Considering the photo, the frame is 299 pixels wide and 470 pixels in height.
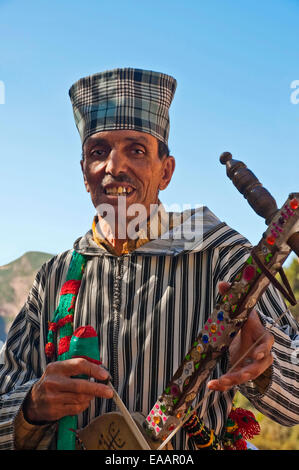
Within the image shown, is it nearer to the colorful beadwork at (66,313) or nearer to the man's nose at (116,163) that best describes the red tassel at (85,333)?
the colorful beadwork at (66,313)

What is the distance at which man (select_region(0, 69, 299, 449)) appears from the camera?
225cm

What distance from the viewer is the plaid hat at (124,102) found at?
2723 millimetres

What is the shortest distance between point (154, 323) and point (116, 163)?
2.64ft

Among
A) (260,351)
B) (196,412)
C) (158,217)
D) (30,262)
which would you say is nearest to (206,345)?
(260,351)

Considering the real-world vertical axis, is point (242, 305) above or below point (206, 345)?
above

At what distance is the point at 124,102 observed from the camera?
2756 millimetres

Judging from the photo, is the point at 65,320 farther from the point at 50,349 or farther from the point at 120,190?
the point at 120,190

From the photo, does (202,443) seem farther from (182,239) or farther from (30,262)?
(30,262)

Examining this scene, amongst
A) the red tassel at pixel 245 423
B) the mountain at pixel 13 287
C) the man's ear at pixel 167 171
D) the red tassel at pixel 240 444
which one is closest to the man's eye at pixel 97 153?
the man's ear at pixel 167 171

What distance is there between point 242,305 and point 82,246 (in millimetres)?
1122

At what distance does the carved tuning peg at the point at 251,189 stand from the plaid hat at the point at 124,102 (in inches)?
29.2

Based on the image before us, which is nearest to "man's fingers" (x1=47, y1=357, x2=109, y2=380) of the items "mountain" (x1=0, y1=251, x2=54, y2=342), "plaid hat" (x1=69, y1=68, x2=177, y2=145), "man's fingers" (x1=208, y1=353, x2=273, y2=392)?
"man's fingers" (x1=208, y1=353, x2=273, y2=392)

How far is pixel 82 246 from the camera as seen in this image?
2822mm

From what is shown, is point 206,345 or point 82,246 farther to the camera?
point 82,246
